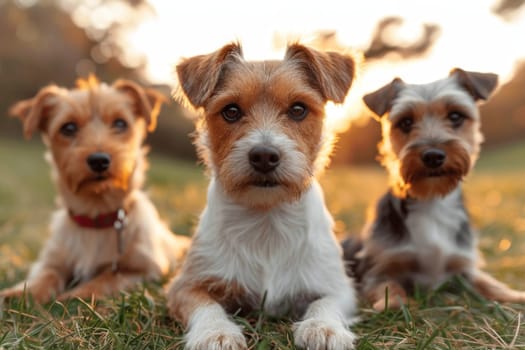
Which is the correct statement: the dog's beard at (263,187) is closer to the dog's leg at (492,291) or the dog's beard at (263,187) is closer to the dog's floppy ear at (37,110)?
the dog's leg at (492,291)

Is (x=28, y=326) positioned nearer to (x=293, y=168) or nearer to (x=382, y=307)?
(x=293, y=168)

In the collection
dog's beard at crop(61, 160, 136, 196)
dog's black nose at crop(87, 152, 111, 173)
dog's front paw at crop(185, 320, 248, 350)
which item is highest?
dog's black nose at crop(87, 152, 111, 173)

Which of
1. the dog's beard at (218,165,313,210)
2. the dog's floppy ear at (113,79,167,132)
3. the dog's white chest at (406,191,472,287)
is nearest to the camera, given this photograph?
the dog's beard at (218,165,313,210)

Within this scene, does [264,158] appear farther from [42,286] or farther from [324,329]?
[42,286]

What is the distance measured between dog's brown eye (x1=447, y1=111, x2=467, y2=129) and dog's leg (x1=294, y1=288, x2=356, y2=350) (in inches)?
84.2

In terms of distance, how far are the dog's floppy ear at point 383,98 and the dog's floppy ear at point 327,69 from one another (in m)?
0.91

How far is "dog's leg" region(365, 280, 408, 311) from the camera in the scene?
413 cm

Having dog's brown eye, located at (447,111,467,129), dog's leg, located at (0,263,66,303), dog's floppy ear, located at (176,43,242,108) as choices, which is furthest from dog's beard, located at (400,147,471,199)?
dog's leg, located at (0,263,66,303)

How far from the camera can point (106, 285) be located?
4742mm

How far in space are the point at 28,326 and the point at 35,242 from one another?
441 cm

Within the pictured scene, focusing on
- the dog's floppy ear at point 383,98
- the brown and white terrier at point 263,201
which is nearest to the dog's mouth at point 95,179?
the brown and white terrier at point 263,201

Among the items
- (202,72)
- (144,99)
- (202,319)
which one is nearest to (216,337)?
(202,319)

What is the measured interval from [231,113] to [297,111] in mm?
Answer: 472

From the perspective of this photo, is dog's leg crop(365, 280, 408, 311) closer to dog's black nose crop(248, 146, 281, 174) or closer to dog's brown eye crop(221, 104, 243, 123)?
dog's black nose crop(248, 146, 281, 174)
